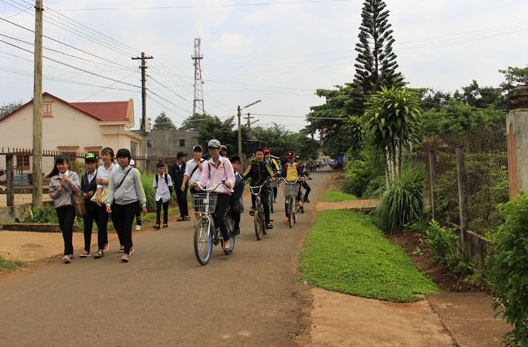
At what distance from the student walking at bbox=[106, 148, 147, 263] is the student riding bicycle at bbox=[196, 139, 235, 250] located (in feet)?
3.14

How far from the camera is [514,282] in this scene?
3.15 m

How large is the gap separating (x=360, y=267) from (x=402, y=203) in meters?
4.59

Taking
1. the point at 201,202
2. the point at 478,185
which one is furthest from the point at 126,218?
the point at 478,185

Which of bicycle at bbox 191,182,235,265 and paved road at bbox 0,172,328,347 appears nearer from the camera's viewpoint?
paved road at bbox 0,172,328,347

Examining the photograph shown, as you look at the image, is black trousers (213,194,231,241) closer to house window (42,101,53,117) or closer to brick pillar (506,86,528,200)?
brick pillar (506,86,528,200)

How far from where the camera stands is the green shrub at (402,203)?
10695 millimetres

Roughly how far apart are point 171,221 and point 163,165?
5.98 feet

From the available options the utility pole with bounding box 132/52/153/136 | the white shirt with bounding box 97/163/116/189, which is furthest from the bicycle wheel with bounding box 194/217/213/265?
the utility pole with bounding box 132/52/153/136

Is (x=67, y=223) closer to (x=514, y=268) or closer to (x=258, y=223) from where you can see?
(x=258, y=223)

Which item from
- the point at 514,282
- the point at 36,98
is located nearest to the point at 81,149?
the point at 36,98

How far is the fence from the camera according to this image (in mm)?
6719

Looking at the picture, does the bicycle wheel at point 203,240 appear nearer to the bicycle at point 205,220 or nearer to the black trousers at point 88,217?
the bicycle at point 205,220

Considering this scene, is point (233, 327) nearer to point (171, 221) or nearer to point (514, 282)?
point (514, 282)

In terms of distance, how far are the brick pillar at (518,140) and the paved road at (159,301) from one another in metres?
2.68
